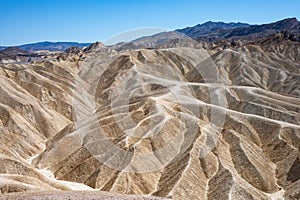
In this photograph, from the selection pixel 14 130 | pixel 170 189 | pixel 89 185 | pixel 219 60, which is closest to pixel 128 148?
pixel 89 185

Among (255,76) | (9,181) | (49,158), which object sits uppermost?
(9,181)

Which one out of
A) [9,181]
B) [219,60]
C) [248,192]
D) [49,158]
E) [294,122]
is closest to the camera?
[9,181]

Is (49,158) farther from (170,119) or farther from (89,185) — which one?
(170,119)

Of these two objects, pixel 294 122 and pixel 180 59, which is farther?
pixel 180 59

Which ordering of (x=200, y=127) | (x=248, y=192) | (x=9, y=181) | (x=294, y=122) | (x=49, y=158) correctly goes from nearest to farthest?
(x=9, y=181)
(x=248, y=192)
(x=200, y=127)
(x=49, y=158)
(x=294, y=122)

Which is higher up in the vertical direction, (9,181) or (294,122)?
(9,181)

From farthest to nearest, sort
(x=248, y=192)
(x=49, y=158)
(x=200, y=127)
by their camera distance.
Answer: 1. (x=49, y=158)
2. (x=200, y=127)
3. (x=248, y=192)

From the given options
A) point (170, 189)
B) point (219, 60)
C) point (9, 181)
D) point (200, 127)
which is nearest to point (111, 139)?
point (200, 127)

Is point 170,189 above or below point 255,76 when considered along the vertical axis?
above

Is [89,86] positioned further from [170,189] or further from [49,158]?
[170,189]
